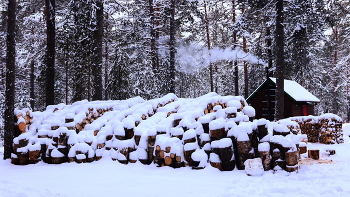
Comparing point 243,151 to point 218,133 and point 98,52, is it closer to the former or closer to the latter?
point 218,133

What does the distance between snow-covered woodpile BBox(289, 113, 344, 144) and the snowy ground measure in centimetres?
478

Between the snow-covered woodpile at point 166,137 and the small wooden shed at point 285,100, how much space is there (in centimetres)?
932

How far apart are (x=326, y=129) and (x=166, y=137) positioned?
7991 mm

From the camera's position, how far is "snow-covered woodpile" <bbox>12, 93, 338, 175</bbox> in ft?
18.5

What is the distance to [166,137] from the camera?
6430 millimetres

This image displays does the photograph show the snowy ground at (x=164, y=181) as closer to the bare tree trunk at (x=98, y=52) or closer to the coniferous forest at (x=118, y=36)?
the coniferous forest at (x=118, y=36)

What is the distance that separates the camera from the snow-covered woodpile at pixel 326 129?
418 inches

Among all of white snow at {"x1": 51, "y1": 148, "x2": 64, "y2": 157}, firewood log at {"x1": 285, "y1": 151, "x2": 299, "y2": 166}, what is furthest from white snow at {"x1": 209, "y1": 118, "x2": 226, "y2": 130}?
white snow at {"x1": 51, "y1": 148, "x2": 64, "y2": 157}

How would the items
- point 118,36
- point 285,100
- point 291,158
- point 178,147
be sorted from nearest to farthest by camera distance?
point 291,158 → point 178,147 → point 118,36 → point 285,100

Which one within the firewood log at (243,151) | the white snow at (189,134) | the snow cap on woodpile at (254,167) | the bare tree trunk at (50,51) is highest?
the bare tree trunk at (50,51)

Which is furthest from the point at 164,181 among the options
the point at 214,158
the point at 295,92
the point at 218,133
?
the point at 295,92

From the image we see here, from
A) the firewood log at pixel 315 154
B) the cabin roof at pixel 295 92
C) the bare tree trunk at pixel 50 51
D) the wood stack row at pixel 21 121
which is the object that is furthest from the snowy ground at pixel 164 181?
the cabin roof at pixel 295 92

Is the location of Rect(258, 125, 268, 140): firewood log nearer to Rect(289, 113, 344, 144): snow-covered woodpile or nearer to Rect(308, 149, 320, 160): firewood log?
Rect(308, 149, 320, 160): firewood log

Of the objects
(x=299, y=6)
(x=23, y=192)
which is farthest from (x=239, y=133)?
(x=299, y=6)
